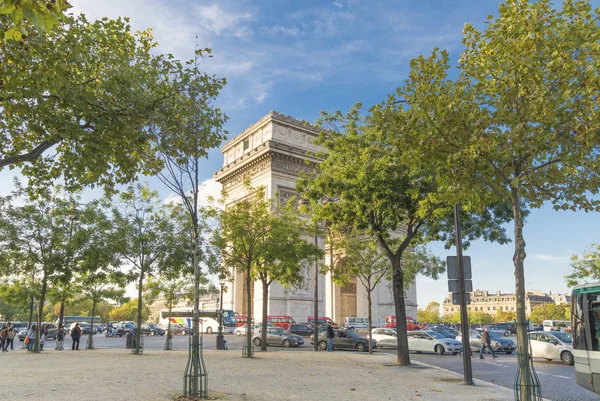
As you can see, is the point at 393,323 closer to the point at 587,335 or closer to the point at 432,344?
the point at 432,344

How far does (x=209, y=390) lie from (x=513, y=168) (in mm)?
8740

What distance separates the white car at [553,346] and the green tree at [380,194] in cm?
715

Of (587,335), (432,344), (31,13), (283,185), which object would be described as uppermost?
(283,185)

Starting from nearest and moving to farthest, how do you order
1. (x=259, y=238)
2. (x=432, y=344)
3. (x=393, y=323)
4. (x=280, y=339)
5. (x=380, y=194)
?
(x=380, y=194) < (x=259, y=238) < (x=432, y=344) < (x=280, y=339) < (x=393, y=323)

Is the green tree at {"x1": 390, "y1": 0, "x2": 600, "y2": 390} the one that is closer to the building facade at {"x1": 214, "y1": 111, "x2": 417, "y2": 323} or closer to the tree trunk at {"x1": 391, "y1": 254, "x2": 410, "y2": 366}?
the tree trunk at {"x1": 391, "y1": 254, "x2": 410, "y2": 366}

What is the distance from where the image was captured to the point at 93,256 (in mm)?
27625

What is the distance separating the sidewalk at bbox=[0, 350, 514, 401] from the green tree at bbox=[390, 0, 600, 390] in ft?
13.1

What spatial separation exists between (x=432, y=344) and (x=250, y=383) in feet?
64.2

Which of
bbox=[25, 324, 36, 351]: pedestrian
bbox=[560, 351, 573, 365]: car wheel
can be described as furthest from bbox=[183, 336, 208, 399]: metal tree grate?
bbox=[25, 324, 36, 351]: pedestrian

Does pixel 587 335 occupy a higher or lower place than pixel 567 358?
higher

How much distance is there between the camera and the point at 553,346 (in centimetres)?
2466

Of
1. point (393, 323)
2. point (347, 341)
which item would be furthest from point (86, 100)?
Answer: point (393, 323)

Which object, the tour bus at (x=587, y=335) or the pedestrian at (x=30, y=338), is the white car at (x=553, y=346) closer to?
the tour bus at (x=587, y=335)

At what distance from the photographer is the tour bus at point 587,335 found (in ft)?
39.7
